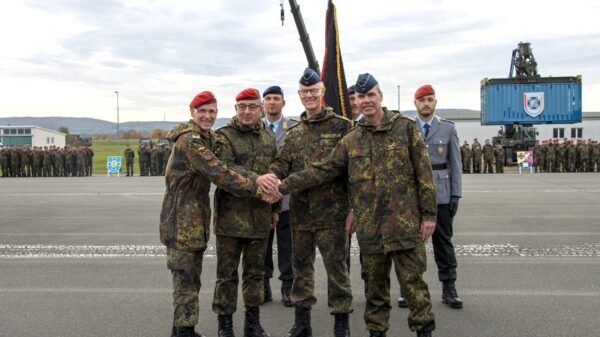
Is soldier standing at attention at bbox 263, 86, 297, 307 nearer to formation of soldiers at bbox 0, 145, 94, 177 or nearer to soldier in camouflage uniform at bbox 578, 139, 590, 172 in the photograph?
soldier in camouflage uniform at bbox 578, 139, 590, 172

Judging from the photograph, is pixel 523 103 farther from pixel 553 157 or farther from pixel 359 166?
pixel 359 166

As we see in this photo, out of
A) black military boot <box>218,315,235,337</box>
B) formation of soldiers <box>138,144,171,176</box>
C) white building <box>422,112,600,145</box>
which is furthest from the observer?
white building <box>422,112,600,145</box>

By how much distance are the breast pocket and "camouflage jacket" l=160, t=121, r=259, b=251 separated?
0.78 m

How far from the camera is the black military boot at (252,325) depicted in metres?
4.53

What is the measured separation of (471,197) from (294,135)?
36.7 feet

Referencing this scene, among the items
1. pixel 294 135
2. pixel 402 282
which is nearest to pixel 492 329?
pixel 402 282

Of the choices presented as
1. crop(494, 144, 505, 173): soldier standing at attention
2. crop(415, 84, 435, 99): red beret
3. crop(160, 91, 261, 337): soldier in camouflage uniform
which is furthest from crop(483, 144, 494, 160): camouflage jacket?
crop(160, 91, 261, 337): soldier in camouflage uniform

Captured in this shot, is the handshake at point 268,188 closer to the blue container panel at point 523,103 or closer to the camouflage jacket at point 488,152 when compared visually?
the camouflage jacket at point 488,152

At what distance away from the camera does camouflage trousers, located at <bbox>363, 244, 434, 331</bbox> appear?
4027 millimetres

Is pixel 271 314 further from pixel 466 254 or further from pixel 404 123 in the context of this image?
pixel 466 254

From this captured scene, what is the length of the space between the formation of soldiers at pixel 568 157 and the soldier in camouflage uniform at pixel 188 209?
26407 mm

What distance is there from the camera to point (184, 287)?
4324 mm

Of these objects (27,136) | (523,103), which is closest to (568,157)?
(523,103)

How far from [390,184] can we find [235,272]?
59.2 inches
